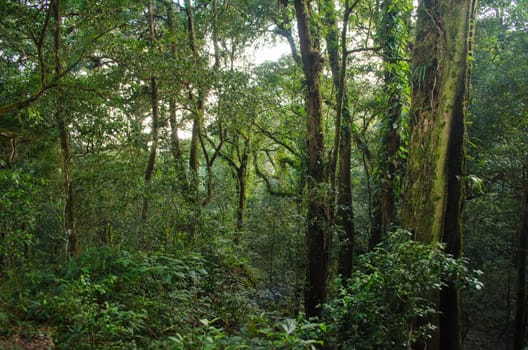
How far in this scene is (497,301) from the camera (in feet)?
36.0

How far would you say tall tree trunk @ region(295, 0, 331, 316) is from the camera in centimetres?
639

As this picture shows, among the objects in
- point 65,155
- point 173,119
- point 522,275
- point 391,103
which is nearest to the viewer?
point 65,155

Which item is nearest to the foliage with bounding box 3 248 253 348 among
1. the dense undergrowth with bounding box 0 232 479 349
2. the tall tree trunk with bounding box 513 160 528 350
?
the dense undergrowth with bounding box 0 232 479 349

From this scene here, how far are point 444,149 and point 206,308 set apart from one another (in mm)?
3778

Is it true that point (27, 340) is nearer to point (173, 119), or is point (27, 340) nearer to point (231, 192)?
point (173, 119)

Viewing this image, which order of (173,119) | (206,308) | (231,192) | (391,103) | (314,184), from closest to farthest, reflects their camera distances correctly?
(206,308) → (314,184) → (391,103) → (173,119) → (231,192)

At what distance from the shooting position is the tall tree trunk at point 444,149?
3984 mm

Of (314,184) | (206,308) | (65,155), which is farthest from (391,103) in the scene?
(65,155)

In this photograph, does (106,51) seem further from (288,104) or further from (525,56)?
(525,56)

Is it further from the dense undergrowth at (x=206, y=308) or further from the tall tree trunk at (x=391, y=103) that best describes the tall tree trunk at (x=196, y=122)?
the tall tree trunk at (x=391, y=103)

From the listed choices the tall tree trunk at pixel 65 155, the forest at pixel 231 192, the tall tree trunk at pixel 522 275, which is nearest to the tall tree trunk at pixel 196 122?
the forest at pixel 231 192

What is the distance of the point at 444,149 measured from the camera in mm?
4125

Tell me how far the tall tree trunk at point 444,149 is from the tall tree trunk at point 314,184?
2.26 meters

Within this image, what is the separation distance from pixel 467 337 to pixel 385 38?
10805 millimetres
